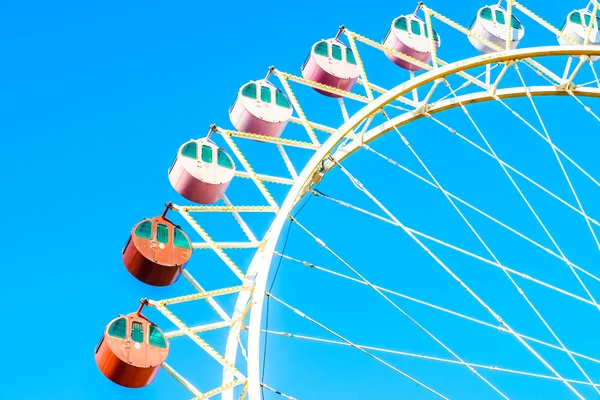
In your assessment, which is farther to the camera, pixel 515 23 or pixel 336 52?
pixel 515 23

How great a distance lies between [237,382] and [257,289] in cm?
140

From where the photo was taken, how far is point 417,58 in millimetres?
24141

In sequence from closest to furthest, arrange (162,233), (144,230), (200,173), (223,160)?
(144,230), (162,233), (200,173), (223,160)

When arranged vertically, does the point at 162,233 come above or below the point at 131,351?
above

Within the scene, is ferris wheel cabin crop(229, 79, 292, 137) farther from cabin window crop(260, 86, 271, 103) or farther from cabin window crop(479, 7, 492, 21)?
cabin window crop(479, 7, 492, 21)

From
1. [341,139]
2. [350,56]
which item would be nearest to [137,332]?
[341,139]

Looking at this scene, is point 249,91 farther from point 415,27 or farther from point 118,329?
point 118,329

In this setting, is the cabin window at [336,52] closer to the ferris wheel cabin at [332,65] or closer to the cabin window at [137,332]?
the ferris wheel cabin at [332,65]

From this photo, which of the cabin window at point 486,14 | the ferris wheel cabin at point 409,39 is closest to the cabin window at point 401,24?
the ferris wheel cabin at point 409,39

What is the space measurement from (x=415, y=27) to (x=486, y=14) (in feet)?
5.55

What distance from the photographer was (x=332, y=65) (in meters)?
23.2

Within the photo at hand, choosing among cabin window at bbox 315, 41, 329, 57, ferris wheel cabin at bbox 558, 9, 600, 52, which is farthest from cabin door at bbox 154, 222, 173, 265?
ferris wheel cabin at bbox 558, 9, 600, 52

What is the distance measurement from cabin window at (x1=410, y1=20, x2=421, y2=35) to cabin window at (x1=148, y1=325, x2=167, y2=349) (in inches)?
366

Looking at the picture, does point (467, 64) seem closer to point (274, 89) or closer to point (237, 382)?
point (274, 89)
